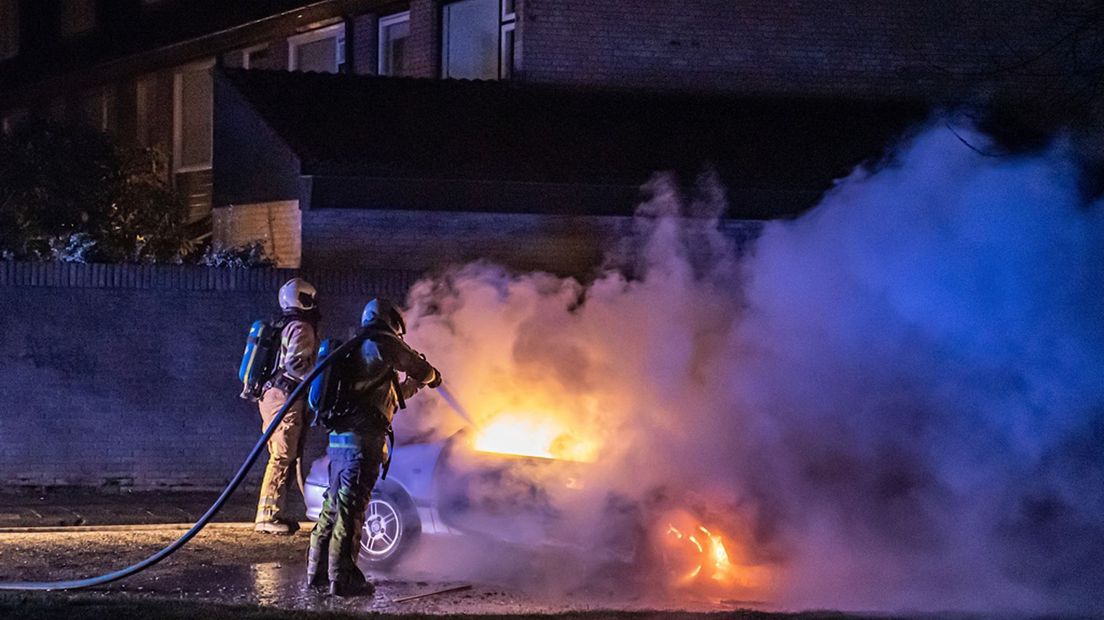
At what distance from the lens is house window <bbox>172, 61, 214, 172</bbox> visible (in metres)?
24.1

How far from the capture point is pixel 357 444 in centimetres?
907

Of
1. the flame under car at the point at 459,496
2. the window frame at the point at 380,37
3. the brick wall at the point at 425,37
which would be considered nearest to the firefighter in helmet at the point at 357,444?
the flame under car at the point at 459,496

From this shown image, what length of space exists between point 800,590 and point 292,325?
14.4ft

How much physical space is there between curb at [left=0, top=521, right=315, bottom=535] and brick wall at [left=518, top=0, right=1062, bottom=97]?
765 cm

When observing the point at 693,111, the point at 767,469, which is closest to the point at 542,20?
the point at 693,111

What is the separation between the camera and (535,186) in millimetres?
15055

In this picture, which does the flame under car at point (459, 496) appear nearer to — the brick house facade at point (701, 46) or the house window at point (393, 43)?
the brick house facade at point (701, 46)

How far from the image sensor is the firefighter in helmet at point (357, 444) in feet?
29.7

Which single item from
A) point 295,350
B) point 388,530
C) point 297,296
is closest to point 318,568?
point 388,530

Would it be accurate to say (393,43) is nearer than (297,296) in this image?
No

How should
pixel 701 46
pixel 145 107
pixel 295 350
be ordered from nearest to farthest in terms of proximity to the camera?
1. pixel 295 350
2. pixel 701 46
3. pixel 145 107

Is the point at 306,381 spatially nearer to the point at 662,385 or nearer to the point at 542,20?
the point at 662,385

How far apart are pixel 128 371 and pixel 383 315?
556cm

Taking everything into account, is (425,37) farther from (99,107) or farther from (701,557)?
(701,557)
